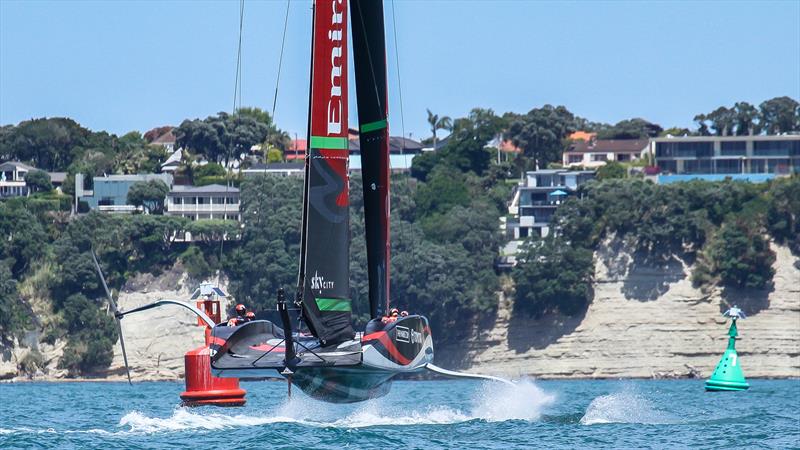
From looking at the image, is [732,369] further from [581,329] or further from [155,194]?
[155,194]

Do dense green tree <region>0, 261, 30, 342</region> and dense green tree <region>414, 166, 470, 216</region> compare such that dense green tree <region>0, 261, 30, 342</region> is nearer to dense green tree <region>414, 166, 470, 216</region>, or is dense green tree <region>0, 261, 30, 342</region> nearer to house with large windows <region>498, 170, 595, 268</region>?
dense green tree <region>414, 166, 470, 216</region>

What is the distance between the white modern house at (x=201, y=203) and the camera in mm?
106812

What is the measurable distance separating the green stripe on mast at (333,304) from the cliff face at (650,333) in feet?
189

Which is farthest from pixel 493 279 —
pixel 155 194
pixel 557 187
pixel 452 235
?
pixel 155 194

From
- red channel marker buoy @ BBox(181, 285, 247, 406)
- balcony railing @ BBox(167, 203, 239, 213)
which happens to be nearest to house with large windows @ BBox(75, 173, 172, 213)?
balcony railing @ BBox(167, 203, 239, 213)

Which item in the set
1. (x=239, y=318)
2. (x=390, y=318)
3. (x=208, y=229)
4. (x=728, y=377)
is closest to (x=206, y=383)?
A: (x=239, y=318)

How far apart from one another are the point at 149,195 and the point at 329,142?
252ft

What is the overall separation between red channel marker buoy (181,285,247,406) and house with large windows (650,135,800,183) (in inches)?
3202

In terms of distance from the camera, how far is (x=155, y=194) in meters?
105

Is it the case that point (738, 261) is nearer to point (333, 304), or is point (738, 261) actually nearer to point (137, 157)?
point (137, 157)

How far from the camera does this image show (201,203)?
353ft

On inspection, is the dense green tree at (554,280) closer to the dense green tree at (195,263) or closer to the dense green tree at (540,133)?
the dense green tree at (195,263)

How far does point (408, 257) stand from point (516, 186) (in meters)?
25.0

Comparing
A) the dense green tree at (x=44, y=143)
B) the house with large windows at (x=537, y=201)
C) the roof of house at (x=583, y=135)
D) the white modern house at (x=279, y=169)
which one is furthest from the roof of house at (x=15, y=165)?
the roof of house at (x=583, y=135)
